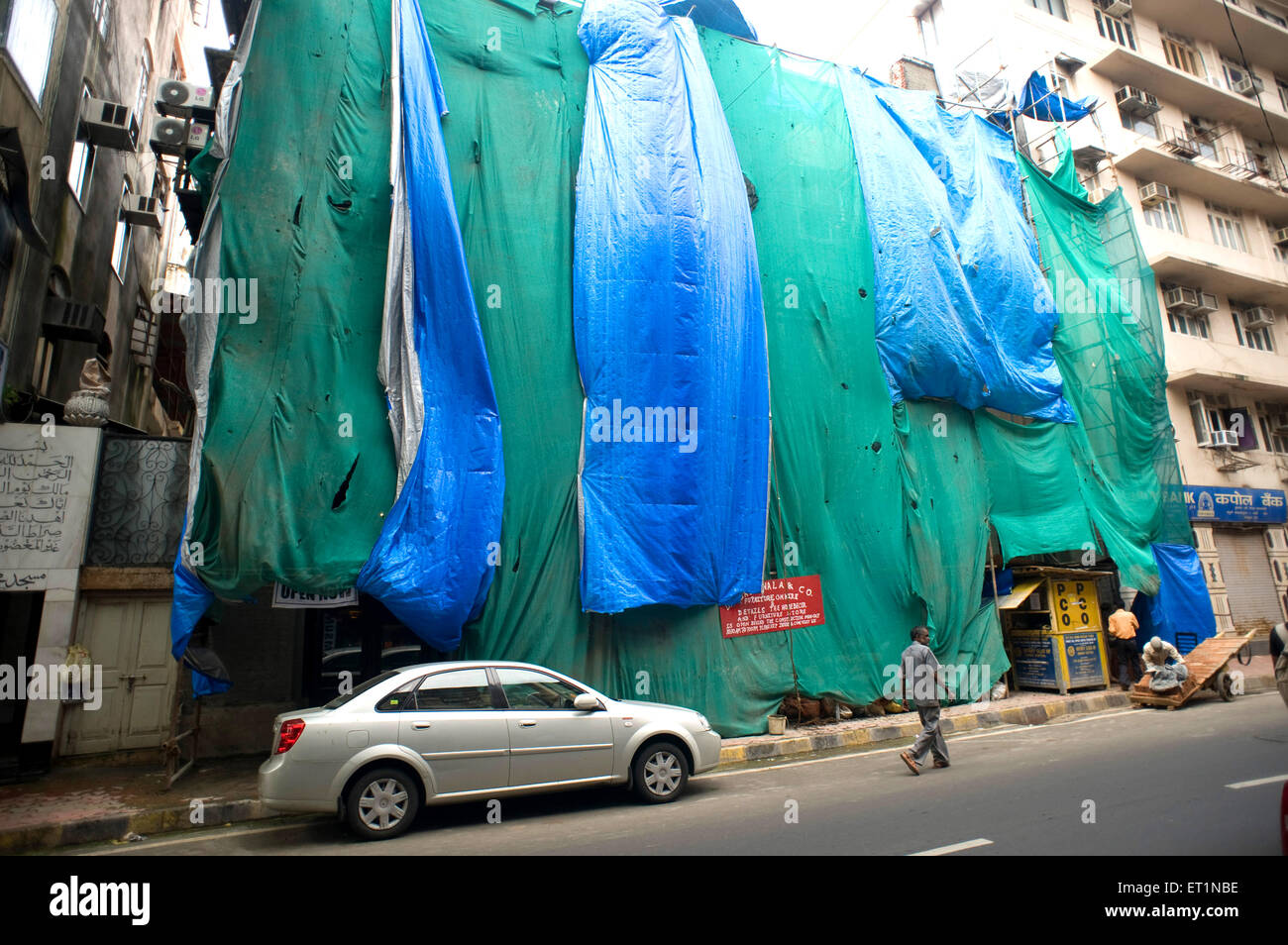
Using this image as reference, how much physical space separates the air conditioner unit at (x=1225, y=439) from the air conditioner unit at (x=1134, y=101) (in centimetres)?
961

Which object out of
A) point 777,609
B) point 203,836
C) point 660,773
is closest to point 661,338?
point 777,609

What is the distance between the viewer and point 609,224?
10875 mm

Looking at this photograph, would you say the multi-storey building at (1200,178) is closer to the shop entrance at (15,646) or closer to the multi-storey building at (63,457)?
the multi-storey building at (63,457)

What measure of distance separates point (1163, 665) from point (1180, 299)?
1245cm

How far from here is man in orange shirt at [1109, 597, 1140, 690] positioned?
45.1 ft

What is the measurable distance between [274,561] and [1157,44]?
28803 mm

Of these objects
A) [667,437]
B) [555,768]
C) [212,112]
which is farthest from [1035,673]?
[212,112]

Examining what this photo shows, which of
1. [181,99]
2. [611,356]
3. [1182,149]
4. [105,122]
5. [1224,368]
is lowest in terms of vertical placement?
[611,356]

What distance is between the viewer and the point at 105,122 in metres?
11.9

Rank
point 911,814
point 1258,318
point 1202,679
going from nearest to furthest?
point 911,814 < point 1202,679 < point 1258,318

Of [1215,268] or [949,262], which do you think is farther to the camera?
[1215,268]

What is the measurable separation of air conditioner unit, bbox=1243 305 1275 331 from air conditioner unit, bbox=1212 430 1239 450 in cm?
490

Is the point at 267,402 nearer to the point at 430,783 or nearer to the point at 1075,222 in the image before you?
the point at 430,783

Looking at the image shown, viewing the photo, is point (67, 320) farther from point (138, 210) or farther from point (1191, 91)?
point (1191, 91)
